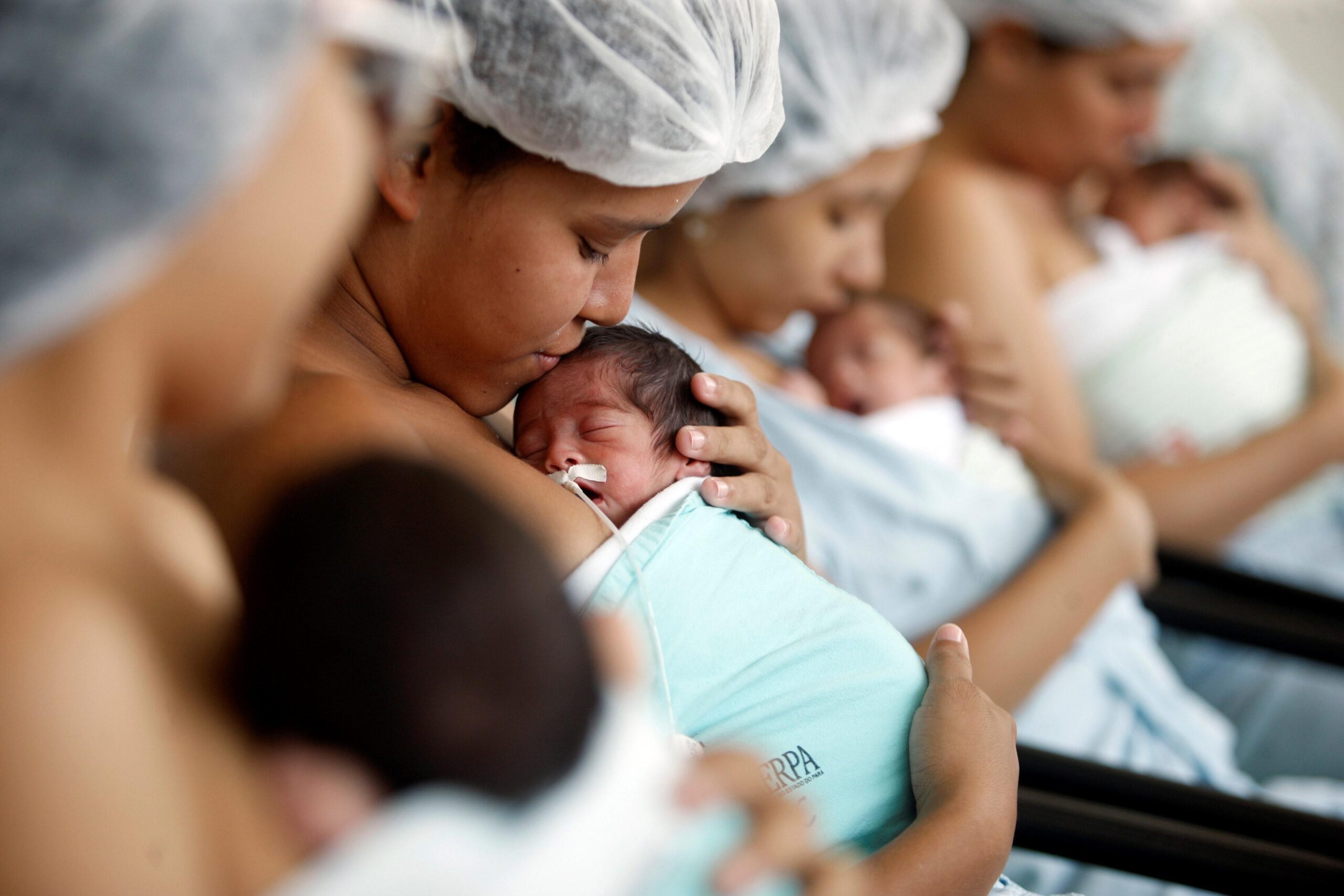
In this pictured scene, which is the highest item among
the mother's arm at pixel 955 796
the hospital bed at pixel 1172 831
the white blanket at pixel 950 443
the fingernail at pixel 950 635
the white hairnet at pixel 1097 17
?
the white hairnet at pixel 1097 17

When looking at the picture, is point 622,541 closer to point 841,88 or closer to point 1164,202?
point 841,88

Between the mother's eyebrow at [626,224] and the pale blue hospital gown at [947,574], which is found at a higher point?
the mother's eyebrow at [626,224]

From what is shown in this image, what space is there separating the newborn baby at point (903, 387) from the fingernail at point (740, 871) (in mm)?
1153

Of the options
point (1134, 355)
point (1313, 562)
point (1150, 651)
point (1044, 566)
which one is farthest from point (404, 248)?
point (1313, 562)

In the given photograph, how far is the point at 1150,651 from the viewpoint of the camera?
1642 mm

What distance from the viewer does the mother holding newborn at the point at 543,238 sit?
821 millimetres

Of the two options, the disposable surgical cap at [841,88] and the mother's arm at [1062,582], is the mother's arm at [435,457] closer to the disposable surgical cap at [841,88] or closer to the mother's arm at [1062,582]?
the mother's arm at [1062,582]

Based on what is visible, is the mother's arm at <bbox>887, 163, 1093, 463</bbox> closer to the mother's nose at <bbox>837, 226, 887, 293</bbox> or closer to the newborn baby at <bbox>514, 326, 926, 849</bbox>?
the mother's nose at <bbox>837, 226, 887, 293</bbox>

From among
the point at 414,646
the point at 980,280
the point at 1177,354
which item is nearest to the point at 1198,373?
the point at 1177,354

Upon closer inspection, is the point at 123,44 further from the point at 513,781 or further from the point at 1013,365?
the point at 1013,365

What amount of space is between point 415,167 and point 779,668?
18.6 inches

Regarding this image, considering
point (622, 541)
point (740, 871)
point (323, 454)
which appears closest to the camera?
point (740, 871)

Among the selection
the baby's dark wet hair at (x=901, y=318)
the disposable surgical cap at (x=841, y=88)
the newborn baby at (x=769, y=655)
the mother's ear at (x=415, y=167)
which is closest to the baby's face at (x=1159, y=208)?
the baby's dark wet hair at (x=901, y=318)

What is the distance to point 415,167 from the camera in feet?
2.90
